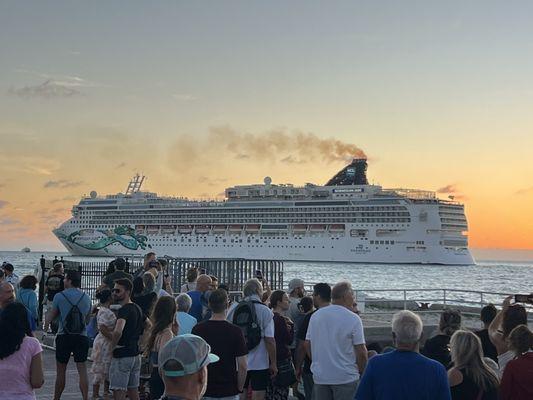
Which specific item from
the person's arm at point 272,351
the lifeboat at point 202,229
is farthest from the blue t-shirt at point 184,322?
the lifeboat at point 202,229

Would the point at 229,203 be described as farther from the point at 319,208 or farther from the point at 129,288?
the point at 129,288

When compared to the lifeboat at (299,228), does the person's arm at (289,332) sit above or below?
below

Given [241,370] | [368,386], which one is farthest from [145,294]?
[368,386]

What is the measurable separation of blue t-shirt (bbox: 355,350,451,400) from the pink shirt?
2.20 m

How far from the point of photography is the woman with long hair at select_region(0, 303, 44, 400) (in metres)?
4.65

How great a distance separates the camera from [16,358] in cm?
468

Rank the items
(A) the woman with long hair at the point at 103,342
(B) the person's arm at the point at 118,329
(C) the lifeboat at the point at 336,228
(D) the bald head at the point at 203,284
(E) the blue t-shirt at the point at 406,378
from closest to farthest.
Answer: (E) the blue t-shirt at the point at 406,378
(B) the person's arm at the point at 118,329
(A) the woman with long hair at the point at 103,342
(D) the bald head at the point at 203,284
(C) the lifeboat at the point at 336,228

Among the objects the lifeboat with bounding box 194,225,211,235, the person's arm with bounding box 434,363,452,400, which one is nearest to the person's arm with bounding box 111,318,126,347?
the person's arm with bounding box 434,363,452,400

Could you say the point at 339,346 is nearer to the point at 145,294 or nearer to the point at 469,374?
the point at 469,374

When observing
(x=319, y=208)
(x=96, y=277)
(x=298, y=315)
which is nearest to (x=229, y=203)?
(x=319, y=208)

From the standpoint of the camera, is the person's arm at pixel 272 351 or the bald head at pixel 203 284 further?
the bald head at pixel 203 284

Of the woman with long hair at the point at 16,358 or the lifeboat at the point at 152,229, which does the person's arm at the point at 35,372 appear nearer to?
the woman with long hair at the point at 16,358

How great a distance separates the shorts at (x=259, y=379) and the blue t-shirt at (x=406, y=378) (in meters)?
2.31

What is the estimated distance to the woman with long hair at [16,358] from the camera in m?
4.65
